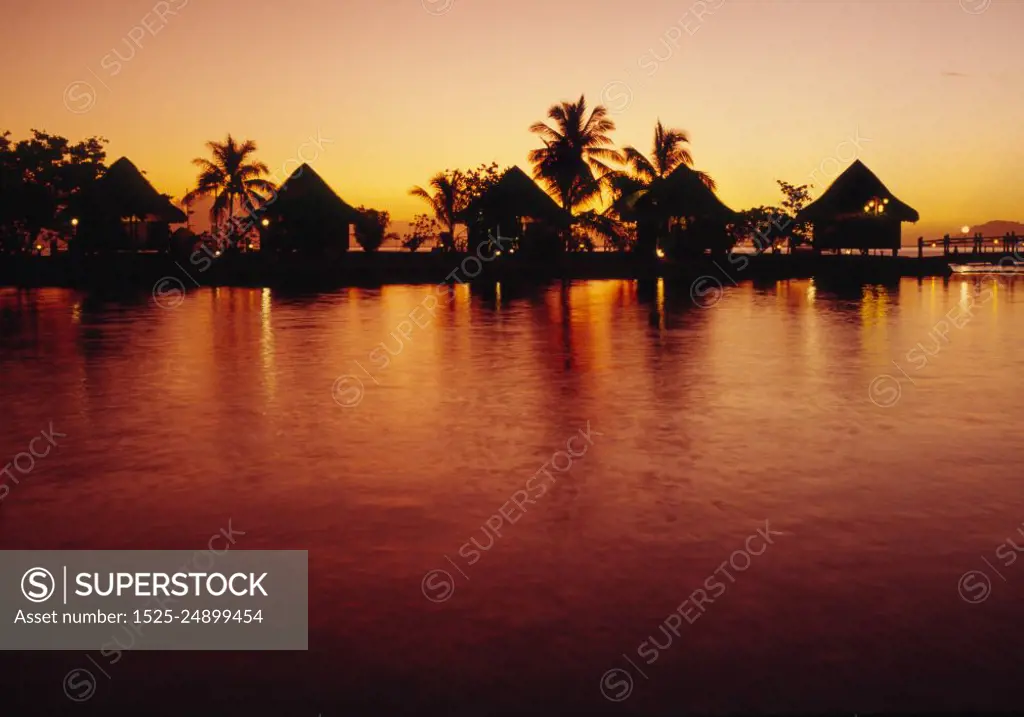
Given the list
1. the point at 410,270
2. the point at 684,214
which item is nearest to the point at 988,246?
the point at 684,214

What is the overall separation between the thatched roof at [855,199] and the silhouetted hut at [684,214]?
5839mm

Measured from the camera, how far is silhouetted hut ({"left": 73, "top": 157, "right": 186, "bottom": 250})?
44375 mm

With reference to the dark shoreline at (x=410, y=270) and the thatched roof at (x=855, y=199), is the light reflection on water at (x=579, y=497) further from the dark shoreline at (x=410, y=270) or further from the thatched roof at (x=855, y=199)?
the thatched roof at (x=855, y=199)

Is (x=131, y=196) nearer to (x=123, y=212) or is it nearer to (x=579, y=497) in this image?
(x=123, y=212)

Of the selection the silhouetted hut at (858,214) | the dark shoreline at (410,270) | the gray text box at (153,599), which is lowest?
the gray text box at (153,599)

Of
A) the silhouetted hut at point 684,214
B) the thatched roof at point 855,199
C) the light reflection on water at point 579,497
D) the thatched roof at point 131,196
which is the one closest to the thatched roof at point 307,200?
the thatched roof at point 131,196

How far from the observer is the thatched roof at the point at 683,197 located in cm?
4347

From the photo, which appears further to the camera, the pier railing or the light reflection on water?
the pier railing

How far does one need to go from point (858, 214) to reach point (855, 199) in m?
0.92

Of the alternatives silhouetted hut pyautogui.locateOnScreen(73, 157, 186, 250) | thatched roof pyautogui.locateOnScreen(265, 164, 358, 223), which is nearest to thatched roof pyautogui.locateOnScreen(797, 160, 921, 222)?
thatched roof pyautogui.locateOnScreen(265, 164, 358, 223)

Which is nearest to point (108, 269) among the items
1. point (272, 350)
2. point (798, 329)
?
point (272, 350)

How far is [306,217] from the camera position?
4303cm

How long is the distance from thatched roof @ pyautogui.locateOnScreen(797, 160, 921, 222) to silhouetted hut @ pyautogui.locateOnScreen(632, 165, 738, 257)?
584 centimetres

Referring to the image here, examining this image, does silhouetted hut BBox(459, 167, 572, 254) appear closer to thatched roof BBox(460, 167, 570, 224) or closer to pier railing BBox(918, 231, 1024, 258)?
thatched roof BBox(460, 167, 570, 224)
